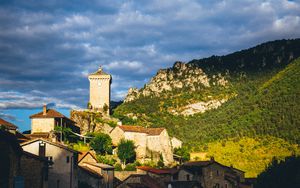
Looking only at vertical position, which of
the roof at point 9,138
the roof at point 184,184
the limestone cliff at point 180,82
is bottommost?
the roof at point 184,184

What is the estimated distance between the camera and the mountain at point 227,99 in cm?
10894

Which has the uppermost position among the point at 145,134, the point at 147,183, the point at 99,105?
the point at 99,105

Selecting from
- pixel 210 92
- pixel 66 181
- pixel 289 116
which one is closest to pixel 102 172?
pixel 66 181

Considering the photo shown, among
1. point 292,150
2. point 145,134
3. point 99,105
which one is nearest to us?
point 145,134

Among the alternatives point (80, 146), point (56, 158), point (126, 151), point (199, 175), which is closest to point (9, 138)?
point (56, 158)

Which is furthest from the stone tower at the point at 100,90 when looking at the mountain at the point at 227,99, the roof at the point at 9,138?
the roof at the point at 9,138

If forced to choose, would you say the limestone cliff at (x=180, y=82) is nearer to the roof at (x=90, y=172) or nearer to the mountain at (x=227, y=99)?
the mountain at (x=227, y=99)

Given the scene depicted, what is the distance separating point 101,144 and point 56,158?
32454 millimetres

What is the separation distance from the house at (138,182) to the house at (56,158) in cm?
927

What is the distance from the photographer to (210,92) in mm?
167750

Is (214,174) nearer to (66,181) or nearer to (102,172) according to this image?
(102,172)

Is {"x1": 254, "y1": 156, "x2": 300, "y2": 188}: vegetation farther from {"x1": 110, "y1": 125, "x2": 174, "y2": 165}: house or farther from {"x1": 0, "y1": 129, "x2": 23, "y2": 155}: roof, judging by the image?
{"x1": 110, "y1": 125, "x2": 174, "y2": 165}: house

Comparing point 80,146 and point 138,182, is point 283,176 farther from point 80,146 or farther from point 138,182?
point 80,146

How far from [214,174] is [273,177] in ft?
53.2
